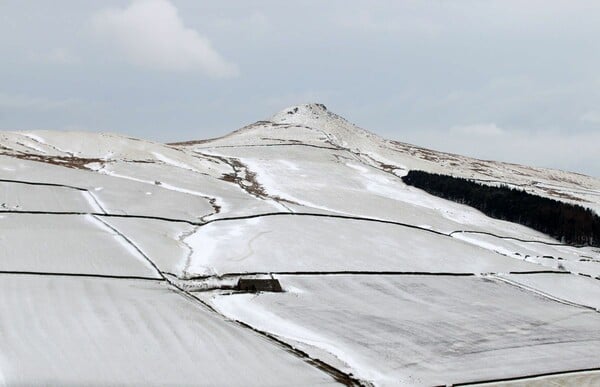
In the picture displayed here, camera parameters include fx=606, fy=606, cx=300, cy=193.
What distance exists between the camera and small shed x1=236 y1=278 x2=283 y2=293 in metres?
25.6

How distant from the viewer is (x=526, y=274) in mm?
35281

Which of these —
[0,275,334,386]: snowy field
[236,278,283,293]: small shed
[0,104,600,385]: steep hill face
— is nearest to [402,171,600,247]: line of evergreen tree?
[0,104,600,385]: steep hill face

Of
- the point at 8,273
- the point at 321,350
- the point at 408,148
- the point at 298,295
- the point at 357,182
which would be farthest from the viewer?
the point at 408,148

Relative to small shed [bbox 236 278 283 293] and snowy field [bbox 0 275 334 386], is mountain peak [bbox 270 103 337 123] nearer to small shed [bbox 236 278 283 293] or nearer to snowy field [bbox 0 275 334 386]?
small shed [bbox 236 278 283 293]

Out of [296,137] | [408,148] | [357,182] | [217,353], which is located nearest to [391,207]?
[357,182]

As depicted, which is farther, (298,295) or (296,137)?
(296,137)

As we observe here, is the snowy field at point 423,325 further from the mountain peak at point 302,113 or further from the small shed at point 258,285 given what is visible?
the mountain peak at point 302,113

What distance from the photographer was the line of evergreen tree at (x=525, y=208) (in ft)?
214

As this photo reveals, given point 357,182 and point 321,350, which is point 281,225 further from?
point 357,182

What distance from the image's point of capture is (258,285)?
84.8ft

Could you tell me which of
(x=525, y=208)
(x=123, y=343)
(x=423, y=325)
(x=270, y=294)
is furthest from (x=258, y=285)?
(x=525, y=208)

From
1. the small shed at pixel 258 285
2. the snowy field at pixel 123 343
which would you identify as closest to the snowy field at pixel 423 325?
the small shed at pixel 258 285

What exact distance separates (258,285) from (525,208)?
5406 centimetres

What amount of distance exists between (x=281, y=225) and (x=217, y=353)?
22.9 meters
